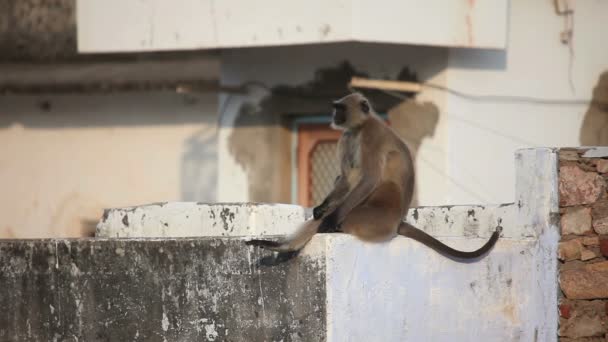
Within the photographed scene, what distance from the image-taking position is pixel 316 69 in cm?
975

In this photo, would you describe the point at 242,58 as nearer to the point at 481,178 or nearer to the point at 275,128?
the point at 275,128

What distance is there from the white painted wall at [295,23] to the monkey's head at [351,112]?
312cm

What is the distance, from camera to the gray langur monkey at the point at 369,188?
5.38 m

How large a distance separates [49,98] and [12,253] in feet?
17.3

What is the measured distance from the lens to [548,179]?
593 centimetres

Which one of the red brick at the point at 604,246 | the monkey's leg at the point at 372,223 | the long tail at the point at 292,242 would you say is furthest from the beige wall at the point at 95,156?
the long tail at the point at 292,242

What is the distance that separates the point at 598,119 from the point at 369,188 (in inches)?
172

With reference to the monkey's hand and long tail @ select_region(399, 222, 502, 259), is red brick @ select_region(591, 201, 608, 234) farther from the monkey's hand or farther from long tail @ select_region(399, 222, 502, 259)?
the monkey's hand

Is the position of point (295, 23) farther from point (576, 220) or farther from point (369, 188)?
point (369, 188)

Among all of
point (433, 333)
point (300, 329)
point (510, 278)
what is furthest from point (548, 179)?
point (300, 329)

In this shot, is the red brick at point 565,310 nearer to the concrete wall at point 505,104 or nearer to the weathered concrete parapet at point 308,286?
the weathered concrete parapet at point 308,286

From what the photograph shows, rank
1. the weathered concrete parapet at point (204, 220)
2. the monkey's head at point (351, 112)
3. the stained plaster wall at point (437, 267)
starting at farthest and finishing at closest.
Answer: the weathered concrete parapet at point (204, 220)
the monkey's head at point (351, 112)
the stained plaster wall at point (437, 267)

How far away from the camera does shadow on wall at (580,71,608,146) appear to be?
367 inches

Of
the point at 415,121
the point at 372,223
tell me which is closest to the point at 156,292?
the point at 372,223
